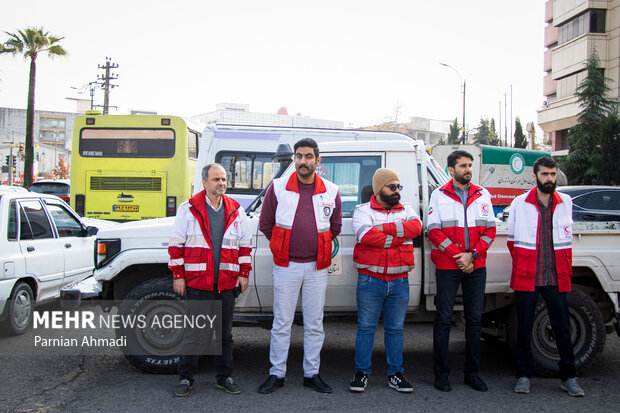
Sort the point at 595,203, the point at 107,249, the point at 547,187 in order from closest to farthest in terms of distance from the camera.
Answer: the point at 547,187 → the point at 107,249 → the point at 595,203

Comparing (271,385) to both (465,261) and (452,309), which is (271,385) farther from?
(465,261)

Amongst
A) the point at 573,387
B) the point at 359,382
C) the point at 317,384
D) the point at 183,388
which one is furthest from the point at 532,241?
the point at 183,388

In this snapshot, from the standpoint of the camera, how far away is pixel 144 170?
12766 millimetres

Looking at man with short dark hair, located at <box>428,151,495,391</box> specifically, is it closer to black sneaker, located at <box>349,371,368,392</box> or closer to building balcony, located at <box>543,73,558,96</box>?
black sneaker, located at <box>349,371,368,392</box>

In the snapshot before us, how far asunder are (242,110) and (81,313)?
91.9 metres

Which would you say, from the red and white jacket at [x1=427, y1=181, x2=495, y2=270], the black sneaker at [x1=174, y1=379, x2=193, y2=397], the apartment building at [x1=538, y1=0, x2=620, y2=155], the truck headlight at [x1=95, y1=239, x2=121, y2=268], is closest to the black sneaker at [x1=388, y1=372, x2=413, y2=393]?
the red and white jacket at [x1=427, y1=181, x2=495, y2=270]

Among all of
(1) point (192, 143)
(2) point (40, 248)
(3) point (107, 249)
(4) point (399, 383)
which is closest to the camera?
(4) point (399, 383)

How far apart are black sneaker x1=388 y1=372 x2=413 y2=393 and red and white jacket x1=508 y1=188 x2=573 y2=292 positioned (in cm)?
128

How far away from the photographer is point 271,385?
186 inches

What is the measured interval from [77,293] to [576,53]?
138 ft

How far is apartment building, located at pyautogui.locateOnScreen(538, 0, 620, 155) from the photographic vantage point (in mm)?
37312

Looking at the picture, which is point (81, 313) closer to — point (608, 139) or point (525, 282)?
point (525, 282)

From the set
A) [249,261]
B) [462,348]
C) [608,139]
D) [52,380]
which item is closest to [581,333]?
[462,348]

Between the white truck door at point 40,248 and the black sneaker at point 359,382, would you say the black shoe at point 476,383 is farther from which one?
the white truck door at point 40,248
